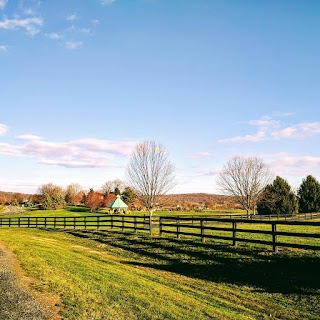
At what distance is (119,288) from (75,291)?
1274 mm

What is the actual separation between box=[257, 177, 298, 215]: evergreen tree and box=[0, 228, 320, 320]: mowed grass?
44.0 meters

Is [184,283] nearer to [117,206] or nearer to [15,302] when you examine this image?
[15,302]

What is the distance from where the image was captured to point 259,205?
60125 millimetres

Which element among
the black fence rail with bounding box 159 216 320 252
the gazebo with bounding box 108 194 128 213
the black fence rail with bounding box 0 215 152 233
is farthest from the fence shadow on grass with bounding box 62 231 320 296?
the gazebo with bounding box 108 194 128 213

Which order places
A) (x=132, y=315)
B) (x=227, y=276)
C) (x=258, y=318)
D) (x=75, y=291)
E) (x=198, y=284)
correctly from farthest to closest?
(x=227, y=276)
(x=198, y=284)
(x=75, y=291)
(x=258, y=318)
(x=132, y=315)

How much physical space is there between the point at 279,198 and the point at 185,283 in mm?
50398

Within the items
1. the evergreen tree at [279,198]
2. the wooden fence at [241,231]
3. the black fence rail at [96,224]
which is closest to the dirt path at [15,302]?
the wooden fence at [241,231]

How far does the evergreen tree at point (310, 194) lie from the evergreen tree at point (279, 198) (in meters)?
4.92

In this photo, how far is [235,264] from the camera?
12492 millimetres

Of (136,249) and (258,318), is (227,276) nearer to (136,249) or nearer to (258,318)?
(258,318)

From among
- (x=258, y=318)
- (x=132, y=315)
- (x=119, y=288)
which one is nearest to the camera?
(x=132, y=315)

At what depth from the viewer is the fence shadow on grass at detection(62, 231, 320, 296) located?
10.2 m

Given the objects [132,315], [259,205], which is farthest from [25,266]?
[259,205]

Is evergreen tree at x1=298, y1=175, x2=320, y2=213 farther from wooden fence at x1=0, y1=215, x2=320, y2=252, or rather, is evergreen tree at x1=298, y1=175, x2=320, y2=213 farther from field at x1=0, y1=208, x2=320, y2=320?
field at x1=0, y1=208, x2=320, y2=320
